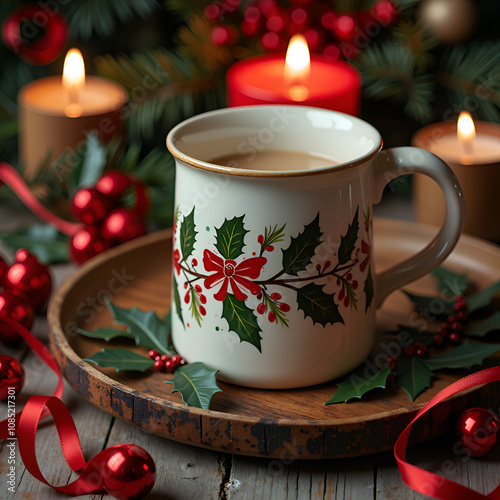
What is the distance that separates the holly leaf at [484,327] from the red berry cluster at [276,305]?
0.19 metres

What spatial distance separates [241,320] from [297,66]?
1.44 ft

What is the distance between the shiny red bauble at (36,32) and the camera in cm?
90

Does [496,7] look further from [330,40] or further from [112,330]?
[112,330]

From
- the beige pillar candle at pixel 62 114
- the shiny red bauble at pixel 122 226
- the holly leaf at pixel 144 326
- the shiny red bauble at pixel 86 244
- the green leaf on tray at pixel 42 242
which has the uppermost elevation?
the beige pillar candle at pixel 62 114

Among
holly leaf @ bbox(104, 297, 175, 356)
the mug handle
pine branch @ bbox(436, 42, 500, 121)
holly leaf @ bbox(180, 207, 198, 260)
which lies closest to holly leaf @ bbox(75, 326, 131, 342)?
holly leaf @ bbox(104, 297, 175, 356)

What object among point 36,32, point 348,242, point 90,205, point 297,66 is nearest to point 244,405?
point 348,242

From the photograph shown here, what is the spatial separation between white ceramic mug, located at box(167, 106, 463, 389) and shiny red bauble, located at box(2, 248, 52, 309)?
20 centimetres

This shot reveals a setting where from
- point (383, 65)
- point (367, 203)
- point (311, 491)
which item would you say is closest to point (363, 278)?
point (367, 203)

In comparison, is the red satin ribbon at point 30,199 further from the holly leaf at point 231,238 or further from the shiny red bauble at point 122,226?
the holly leaf at point 231,238

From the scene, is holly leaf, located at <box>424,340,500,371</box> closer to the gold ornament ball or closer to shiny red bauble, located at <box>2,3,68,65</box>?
the gold ornament ball

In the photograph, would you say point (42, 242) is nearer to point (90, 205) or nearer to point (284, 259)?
point (90, 205)

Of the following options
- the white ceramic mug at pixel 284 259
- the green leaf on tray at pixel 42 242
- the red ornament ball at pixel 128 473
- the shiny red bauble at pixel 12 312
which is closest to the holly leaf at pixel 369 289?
the white ceramic mug at pixel 284 259

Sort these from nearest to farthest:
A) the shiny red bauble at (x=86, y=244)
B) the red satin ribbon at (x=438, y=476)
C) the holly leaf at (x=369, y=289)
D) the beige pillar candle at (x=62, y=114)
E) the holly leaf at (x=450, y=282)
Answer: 1. the red satin ribbon at (x=438, y=476)
2. the holly leaf at (x=369, y=289)
3. the holly leaf at (x=450, y=282)
4. the shiny red bauble at (x=86, y=244)
5. the beige pillar candle at (x=62, y=114)

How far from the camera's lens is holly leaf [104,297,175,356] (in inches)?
24.3
